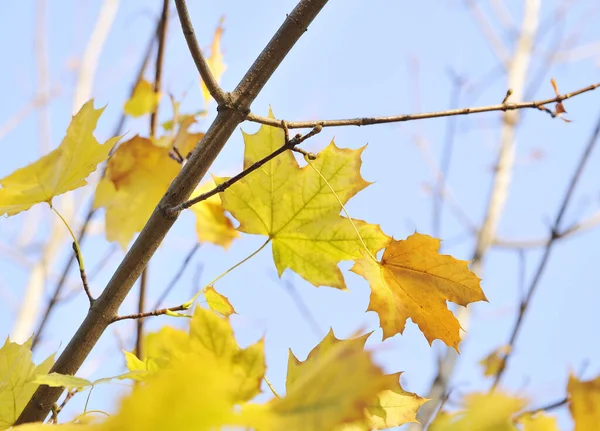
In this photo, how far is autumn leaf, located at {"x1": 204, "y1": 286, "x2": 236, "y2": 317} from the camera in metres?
0.55

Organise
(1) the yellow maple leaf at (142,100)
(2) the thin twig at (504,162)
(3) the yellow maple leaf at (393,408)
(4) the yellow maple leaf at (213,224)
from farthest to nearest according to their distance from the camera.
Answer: (2) the thin twig at (504,162) → (1) the yellow maple leaf at (142,100) → (4) the yellow maple leaf at (213,224) → (3) the yellow maple leaf at (393,408)

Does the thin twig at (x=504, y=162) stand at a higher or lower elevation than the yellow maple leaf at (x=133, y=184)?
higher

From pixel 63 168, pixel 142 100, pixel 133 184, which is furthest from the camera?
pixel 142 100

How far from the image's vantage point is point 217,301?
55cm

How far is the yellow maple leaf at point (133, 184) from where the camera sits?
819 millimetres

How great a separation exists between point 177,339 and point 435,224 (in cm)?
125

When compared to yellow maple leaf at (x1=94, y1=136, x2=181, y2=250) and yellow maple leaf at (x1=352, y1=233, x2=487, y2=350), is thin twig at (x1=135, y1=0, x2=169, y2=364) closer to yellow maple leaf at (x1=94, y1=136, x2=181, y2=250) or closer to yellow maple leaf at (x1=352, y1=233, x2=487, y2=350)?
yellow maple leaf at (x1=94, y1=136, x2=181, y2=250)

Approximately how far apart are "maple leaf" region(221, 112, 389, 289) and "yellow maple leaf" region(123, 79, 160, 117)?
56 cm

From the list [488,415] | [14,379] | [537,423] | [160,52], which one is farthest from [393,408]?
[160,52]

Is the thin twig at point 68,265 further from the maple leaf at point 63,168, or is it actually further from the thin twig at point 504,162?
the thin twig at point 504,162

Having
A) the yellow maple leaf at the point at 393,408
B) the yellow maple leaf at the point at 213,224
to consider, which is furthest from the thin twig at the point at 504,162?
the yellow maple leaf at the point at 393,408

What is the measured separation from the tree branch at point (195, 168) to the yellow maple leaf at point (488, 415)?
333mm

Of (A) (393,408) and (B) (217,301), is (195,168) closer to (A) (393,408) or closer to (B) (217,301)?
(B) (217,301)

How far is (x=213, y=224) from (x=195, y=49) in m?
0.50
